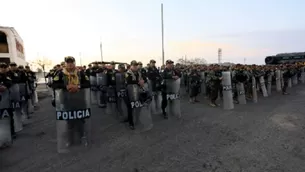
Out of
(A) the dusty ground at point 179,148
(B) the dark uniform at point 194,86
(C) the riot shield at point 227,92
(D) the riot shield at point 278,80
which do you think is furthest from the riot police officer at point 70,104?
Result: (D) the riot shield at point 278,80

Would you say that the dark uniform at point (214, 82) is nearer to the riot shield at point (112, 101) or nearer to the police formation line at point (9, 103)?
the riot shield at point (112, 101)

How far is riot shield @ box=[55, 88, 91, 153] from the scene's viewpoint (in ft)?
18.5

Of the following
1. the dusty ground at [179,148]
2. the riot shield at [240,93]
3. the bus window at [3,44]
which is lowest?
the dusty ground at [179,148]

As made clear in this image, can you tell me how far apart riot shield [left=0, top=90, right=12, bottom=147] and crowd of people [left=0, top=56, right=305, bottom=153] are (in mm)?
126

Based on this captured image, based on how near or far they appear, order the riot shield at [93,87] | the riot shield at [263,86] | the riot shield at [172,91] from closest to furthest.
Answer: the riot shield at [172,91]
the riot shield at [93,87]
the riot shield at [263,86]

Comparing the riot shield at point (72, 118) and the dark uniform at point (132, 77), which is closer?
the riot shield at point (72, 118)

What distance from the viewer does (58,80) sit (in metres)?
5.64

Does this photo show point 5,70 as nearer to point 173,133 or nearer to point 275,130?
point 173,133

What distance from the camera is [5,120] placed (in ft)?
21.6

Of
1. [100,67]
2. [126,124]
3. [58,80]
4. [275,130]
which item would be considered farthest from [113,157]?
[100,67]

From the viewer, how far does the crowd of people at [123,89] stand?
225 inches

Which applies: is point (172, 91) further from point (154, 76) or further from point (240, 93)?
point (240, 93)

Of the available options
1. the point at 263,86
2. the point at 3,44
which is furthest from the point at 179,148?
the point at 3,44

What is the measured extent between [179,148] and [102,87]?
19.7 ft
